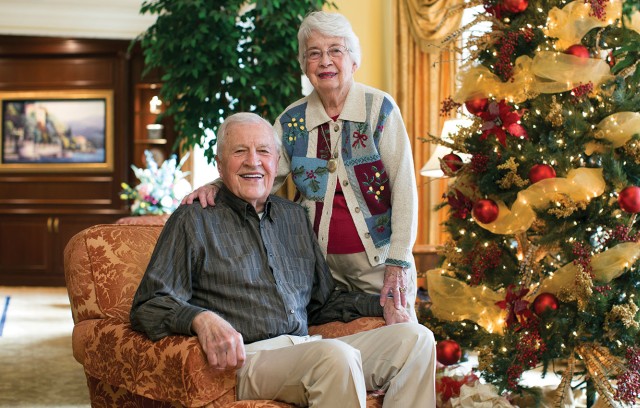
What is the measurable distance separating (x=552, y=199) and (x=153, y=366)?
1.77 m

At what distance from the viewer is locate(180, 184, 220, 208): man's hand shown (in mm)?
2760

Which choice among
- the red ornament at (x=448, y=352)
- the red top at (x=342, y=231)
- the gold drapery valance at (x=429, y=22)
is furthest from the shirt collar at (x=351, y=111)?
the gold drapery valance at (x=429, y=22)

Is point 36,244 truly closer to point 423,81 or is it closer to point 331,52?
point 423,81

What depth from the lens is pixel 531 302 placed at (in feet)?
11.8

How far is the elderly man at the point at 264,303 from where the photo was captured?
7.78ft

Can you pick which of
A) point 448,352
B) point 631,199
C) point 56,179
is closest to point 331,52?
point 631,199

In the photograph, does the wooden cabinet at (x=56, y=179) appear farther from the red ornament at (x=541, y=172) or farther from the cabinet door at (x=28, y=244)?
the red ornament at (x=541, y=172)

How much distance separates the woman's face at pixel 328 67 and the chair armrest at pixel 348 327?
78 centimetres

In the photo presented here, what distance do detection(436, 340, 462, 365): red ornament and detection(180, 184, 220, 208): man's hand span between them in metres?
1.36

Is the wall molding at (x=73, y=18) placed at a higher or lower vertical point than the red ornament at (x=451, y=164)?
higher

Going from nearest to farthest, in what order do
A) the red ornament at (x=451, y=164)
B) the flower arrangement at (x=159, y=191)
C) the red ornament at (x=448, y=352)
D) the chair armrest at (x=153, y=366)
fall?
the chair armrest at (x=153, y=366)
the red ornament at (x=448, y=352)
the red ornament at (x=451, y=164)
the flower arrangement at (x=159, y=191)

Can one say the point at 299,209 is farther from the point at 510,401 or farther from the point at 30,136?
the point at 30,136

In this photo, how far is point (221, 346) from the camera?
2303 mm

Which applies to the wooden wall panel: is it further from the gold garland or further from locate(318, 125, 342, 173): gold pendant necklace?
locate(318, 125, 342, 173): gold pendant necklace
